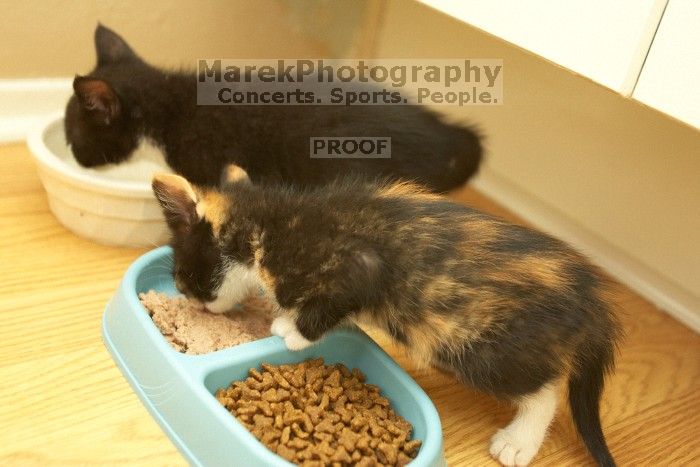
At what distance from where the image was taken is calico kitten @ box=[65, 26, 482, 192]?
146cm

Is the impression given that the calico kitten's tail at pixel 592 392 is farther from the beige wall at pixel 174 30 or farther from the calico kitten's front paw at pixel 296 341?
the beige wall at pixel 174 30

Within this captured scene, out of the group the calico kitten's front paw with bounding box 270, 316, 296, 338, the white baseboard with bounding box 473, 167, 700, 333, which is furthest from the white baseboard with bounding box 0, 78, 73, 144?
the white baseboard with bounding box 473, 167, 700, 333

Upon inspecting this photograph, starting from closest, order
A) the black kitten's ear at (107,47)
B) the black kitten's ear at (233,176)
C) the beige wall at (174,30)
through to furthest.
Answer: the black kitten's ear at (233,176) → the black kitten's ear at (107,47) → the beige wall at (174,30)

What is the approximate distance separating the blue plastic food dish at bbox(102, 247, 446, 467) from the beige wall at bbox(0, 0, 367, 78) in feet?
2.66

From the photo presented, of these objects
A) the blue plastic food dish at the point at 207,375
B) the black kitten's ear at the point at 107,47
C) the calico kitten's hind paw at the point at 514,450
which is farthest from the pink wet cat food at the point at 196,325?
the black kitten's ear at the point at 107,47

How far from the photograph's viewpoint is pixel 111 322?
3.97 ft

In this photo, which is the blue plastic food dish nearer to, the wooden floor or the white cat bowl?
the wooden floor

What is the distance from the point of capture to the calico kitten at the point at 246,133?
1457 mm

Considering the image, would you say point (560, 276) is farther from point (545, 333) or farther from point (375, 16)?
point (375, 16)

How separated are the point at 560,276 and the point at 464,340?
0.56ft

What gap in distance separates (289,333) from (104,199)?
21.3 inches

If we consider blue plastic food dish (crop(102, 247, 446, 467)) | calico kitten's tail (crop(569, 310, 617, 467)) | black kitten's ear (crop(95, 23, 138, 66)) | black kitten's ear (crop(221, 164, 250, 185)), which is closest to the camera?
blue plastic food dish (crop(102, 247, 446, 467))

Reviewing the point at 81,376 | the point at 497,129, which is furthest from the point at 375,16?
the point at 81,376

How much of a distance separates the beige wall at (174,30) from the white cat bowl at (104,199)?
0.29 metres
